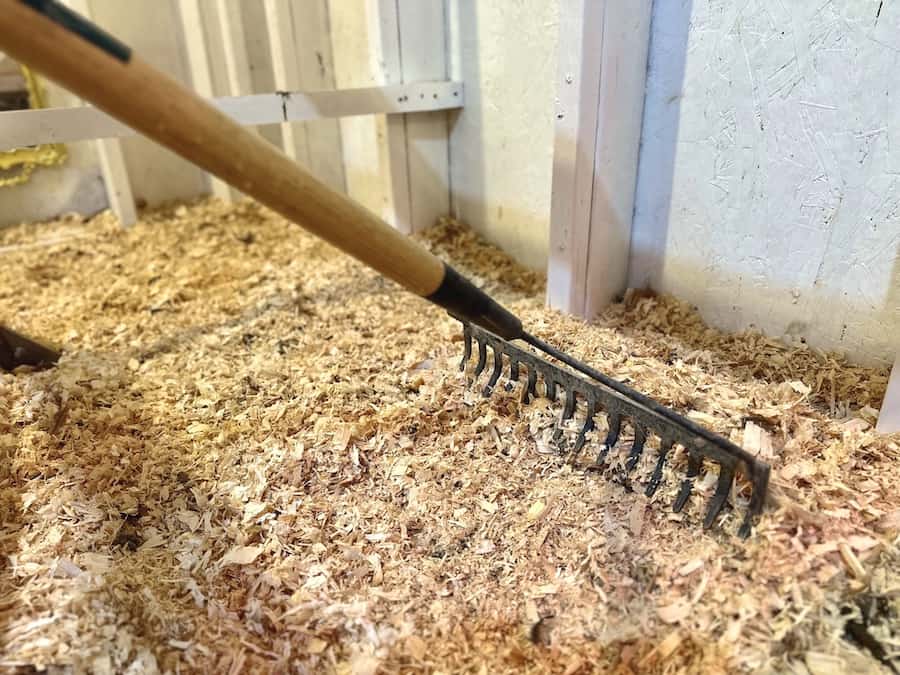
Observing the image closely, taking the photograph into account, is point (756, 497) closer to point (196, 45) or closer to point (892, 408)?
point (892, 408)

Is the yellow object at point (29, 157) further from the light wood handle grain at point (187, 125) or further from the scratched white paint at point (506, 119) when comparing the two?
the light wood handle grain at point (187, 125)

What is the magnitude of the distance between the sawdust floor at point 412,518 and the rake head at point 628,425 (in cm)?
4

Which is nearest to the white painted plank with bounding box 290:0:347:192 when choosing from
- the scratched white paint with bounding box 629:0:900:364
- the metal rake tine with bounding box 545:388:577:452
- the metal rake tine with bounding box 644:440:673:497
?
the scratched white paint with bounding box 629:0:900:364

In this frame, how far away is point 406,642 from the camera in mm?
1075

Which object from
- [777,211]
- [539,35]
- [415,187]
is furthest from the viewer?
[415,187]

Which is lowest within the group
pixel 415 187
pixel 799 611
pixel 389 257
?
pixel 799 611

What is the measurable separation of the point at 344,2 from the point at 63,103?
1.50 m

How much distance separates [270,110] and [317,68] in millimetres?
1048

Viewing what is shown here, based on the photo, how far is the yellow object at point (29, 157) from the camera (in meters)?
2.84

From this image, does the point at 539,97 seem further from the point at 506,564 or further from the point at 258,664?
the point at 258,664

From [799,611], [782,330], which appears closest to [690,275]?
[782,330]

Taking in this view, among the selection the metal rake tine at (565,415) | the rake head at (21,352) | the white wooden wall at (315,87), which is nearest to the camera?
the metal rake tine at (565,415)

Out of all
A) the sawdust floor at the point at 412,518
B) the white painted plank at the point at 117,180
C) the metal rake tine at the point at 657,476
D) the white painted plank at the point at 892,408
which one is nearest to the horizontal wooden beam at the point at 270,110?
the sawdust floor at the point at 412,518

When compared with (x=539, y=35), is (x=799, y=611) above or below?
below
